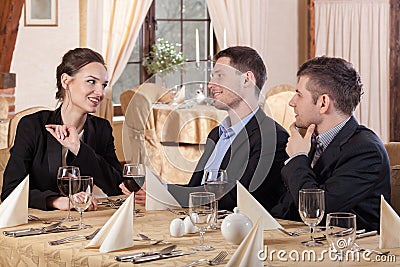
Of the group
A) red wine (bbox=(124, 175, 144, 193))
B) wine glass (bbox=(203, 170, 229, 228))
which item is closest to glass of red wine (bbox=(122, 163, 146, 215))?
red wine (bbox=(124, 175, 144, 193))

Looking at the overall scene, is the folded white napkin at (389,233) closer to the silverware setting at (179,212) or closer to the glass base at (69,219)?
the silverware setting at (179,212)

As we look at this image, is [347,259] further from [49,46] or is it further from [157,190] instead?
[49,46]

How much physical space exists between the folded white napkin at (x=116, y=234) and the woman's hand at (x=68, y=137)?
89 centimetres

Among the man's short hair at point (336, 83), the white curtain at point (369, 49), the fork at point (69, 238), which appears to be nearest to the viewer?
the fork at point (69, 238)

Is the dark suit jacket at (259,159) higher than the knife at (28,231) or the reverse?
higher

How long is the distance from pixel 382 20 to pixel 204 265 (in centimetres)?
616

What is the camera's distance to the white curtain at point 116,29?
7422 millimetres

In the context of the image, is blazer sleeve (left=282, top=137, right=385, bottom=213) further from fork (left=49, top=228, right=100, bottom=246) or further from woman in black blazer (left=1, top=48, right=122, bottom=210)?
woman in black blazer (left=1, top=48, right=122, bottom=210)

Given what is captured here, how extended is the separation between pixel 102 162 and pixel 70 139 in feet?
0.66

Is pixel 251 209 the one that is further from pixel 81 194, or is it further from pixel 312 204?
pixel 81 194

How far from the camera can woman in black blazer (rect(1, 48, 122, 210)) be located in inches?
128

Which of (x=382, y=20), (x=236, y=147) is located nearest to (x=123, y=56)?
(x=382, y=20)

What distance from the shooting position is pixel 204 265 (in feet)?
6.99

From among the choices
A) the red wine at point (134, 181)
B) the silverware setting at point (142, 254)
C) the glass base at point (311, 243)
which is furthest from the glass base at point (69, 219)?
the glass base at point (311, 243)
